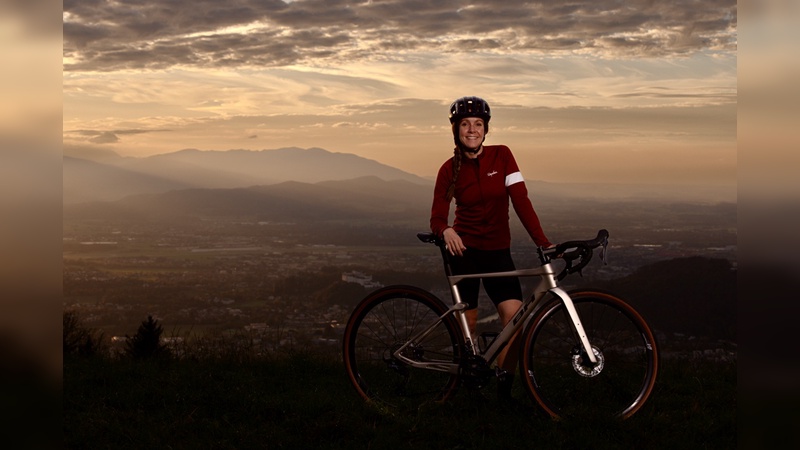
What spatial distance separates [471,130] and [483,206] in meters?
0.59

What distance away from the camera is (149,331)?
9.27 m

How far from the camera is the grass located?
17.9 ft

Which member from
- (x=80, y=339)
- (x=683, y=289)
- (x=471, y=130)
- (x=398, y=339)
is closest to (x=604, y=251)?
(x=471, y=130)

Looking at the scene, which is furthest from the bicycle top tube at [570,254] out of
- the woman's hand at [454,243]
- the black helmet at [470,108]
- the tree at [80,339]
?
the tree at [80,339]

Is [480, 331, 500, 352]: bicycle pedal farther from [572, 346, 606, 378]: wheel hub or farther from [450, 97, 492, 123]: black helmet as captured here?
[450, 97, 492, 123]: black helmet

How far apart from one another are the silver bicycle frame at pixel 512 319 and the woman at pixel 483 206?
0.08 meters

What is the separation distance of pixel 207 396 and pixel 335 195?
10247cm

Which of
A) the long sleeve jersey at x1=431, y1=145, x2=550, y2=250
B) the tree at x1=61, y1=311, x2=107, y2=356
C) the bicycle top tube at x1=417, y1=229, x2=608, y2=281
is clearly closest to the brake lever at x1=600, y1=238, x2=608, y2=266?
the bicycle top tube at x1=417, y1=229, x2=608, y2=281

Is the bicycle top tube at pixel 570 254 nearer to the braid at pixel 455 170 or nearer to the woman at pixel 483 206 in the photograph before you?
the woman at pixel 483 206

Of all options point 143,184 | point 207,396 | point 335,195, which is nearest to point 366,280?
point 207,396

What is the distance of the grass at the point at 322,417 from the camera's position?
5469 millimetres

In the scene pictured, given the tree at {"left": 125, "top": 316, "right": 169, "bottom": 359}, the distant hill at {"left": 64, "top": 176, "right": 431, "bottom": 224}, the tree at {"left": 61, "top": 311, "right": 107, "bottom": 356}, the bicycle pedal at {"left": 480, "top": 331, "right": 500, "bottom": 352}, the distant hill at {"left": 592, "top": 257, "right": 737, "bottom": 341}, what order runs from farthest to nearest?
the distant hill at {"left": 64, "top": 176, "right": 431, "bottom": 224} < the distant hill at {"left": 592, "top": 257, "right": 737, "bottom": 341} < the tree at {"left": 61, "top": 311, "right": 107, "bottom": 356} < the tree at {"left": 125, "top": 316, "right": 169, "bottom": 359} < the bicycle pedal at {"left": 480, "top": 331, "right": 500, "bottom": 352}

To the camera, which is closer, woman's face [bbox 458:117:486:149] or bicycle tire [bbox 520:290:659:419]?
bicycle tire [bbox 520:290:659:419]

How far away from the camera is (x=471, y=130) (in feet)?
19.9
